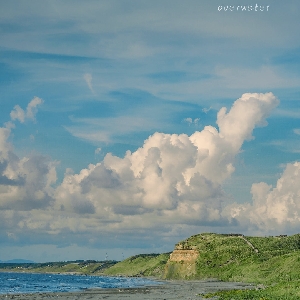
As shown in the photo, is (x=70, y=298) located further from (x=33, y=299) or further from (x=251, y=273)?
(x=251, y=273)

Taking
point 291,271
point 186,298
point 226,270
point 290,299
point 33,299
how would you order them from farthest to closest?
point 226,270 → point 291,271 → point 33,299 → point 186,298 → point 290,299

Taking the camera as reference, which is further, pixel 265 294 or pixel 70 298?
pixel 70 298

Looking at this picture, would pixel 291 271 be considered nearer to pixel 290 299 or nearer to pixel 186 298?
pixel 186 298

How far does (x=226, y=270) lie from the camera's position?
198 meters

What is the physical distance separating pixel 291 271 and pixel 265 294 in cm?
6137

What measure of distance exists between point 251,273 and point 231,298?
286 ft

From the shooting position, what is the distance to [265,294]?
84000 millimetres

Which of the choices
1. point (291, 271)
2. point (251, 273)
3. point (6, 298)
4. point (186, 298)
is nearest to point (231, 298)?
point (186, 298)

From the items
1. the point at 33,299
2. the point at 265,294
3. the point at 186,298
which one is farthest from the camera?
the point at 33,299

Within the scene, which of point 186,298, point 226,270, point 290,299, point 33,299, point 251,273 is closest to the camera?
point 290,299

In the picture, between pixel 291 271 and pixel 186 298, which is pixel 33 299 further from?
pixel 291 271

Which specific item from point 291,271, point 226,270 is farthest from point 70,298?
point 226,270

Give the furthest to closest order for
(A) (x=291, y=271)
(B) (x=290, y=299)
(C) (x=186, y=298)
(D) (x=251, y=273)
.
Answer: (D) (x=251, y=273), (A) (x=291, y=271), (C) (x=186, y=298), (B) (x=290, y=299)

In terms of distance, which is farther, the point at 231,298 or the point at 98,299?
the point at 98,299
